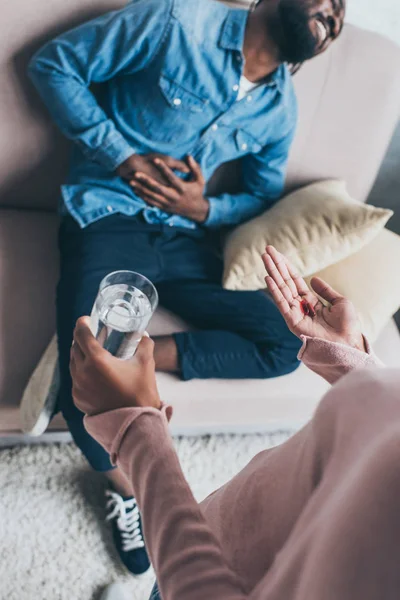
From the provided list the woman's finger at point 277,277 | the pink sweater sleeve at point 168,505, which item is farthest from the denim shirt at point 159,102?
the pink sweater sleeve at point 168,505

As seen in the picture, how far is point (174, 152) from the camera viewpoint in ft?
4.43

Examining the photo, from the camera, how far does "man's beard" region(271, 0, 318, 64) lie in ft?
3.83

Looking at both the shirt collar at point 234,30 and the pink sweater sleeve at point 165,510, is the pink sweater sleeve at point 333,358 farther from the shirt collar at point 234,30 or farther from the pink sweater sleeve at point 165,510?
the shirt collar at point 234,30

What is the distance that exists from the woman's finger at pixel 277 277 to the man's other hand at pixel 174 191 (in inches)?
19.9

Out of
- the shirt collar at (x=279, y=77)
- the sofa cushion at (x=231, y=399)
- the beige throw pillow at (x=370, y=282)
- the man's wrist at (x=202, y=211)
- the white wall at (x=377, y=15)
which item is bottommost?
the sofa cushion at (x=231, y=399)

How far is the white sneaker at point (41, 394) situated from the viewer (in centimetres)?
114

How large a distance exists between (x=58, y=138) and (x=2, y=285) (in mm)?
382

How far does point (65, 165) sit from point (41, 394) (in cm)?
59

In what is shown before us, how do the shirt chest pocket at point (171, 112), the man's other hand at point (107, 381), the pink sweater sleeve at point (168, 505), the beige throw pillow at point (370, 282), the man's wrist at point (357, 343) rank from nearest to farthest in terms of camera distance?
the pink sweater sleeve at point (168, 505) → the man's other hand at point (107, 381) → the man's wrist at point (357, 343) → the shirt chest pocket at point (171, 112) → the beige throw pillow at point (370, 282)

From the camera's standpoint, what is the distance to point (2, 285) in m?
1.25

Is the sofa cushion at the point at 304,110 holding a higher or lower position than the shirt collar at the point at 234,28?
lower

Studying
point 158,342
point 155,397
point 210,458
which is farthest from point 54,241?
point 155,397

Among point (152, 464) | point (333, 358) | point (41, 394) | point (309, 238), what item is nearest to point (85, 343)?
point (152, 464)

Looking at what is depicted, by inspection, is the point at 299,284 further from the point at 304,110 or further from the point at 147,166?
the point at 304,110
